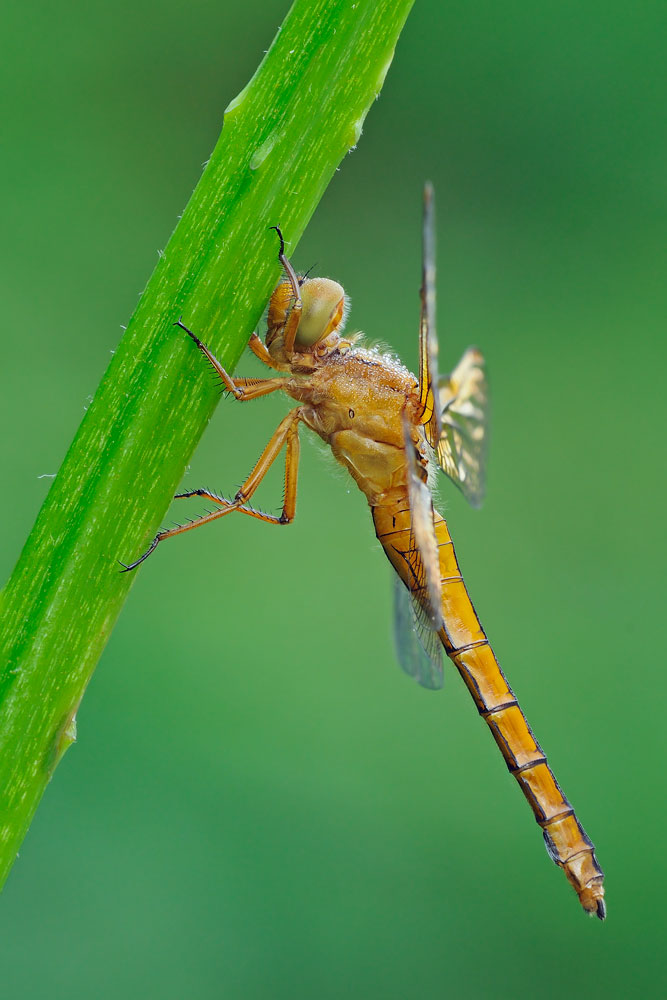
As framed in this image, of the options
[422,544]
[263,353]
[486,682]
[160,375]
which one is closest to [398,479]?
[422,544]

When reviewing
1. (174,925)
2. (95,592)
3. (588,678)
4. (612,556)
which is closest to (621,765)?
(588,678)

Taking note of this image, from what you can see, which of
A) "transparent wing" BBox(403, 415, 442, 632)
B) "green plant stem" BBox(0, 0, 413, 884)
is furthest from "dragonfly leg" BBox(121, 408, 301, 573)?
"green plant stem" BBox(0, 0, 413, 884)

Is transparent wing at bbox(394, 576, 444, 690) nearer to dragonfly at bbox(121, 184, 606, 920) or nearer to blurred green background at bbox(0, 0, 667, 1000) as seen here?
dragonfly at bbox(121, 184, 606, 920)

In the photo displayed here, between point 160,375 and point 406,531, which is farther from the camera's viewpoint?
point 406,531

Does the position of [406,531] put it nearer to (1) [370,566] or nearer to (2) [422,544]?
(2) [422,544]

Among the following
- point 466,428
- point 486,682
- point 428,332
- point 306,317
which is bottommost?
point 486,682

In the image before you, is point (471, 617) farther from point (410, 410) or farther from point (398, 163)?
point (398, 163)

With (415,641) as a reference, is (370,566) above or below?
above
